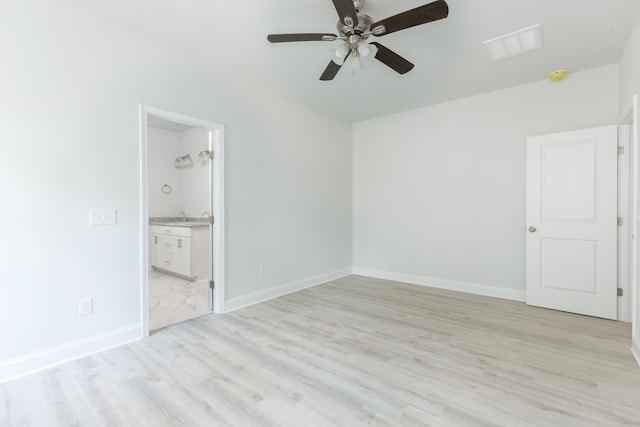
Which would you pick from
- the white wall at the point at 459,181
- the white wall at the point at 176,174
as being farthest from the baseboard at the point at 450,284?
the white wall at the point at 176,174

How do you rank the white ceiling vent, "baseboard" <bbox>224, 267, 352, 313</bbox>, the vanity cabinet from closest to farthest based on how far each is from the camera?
the white ceiling vent
"baseboard" <bbox>224, 267, 352, 313</bbox>
the vanity cabinet

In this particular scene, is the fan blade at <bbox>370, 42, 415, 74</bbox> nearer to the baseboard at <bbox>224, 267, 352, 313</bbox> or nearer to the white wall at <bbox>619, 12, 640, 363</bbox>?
the white wall at <bbox>619, 12, 640, 363</bbox>

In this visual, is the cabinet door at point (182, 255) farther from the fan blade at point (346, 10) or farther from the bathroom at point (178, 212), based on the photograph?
the fan blade at point (346, 10)

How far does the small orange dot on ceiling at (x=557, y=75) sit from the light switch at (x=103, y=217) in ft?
15.6

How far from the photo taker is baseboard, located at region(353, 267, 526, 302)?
391 cm

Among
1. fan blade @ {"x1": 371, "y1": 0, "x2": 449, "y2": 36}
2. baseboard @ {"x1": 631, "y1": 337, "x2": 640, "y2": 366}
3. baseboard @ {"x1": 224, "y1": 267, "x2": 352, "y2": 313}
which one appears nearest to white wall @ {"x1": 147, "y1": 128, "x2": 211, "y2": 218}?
baseboard @ {"x1": 224, "y1": 267, "x2": 352, "y2": 313}

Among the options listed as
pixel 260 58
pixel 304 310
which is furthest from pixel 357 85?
pixel 304 310

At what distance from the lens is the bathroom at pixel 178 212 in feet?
15.2

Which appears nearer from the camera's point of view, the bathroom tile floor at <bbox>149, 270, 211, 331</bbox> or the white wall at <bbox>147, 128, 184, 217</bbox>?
the bathroom tile floor at <bbox>149, 270, 211, 331</bbox>

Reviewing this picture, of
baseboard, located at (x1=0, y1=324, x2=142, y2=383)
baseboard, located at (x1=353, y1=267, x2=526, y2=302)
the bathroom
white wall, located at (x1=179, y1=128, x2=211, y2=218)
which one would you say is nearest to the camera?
baseboard, located at (x1=0, y1=324, x2=142, y2=383)

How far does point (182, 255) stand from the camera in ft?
16.2

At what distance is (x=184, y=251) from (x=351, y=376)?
370cm

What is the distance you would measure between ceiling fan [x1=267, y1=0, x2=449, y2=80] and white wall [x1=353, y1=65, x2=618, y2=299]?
2205mm

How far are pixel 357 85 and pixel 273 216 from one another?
1.97 m
